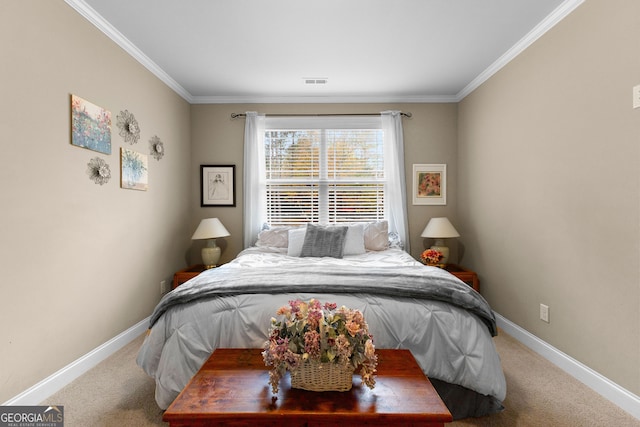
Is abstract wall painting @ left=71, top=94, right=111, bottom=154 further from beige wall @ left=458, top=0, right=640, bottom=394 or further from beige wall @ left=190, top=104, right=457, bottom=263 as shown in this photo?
beige wall @ left=458, top=0, right=640, bottom=394

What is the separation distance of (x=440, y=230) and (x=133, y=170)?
10.7ft

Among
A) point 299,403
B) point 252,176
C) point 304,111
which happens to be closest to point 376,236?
point 252,176

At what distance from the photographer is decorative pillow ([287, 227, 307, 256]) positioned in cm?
365

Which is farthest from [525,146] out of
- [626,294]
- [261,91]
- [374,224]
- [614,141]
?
[261,91]

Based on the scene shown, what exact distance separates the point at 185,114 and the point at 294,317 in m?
3.57

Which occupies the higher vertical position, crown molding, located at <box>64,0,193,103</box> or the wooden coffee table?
crown molding, located at <box>64,0,193,103</box>

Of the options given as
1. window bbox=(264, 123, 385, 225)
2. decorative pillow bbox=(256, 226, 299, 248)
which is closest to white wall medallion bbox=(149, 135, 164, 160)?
window bbox=(264, 123, 385, 225)

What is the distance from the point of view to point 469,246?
13.2 ft

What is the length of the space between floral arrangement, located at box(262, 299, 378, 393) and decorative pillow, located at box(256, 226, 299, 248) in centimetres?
246

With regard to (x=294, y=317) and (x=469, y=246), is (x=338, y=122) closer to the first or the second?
(x=469, y=246)

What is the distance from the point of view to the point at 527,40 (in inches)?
111

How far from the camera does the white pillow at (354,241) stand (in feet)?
12.0

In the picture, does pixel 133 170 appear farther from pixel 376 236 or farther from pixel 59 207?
pixel 376 236

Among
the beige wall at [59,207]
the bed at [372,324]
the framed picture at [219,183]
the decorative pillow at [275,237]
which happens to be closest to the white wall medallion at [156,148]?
the beige wall at [59,207]
